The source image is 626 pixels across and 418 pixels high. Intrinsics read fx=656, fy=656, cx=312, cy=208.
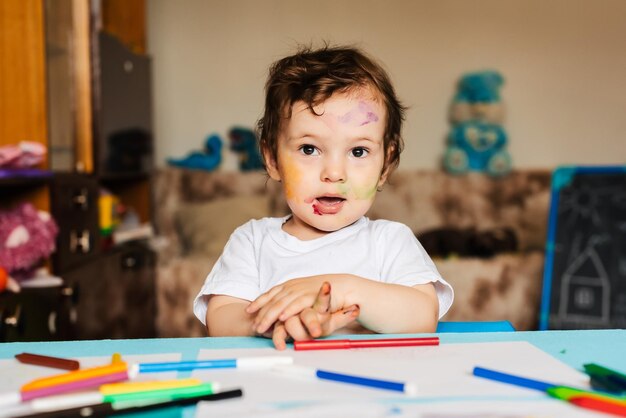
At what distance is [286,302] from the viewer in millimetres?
678

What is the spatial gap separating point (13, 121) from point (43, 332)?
0.56 meters

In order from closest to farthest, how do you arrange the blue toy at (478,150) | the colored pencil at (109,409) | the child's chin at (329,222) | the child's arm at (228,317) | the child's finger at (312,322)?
the colored pencil at (109,409), the child's finger at (312,322), the child's arm at (228,317), the child's chin at (329,222), the blue toy at (478,150)

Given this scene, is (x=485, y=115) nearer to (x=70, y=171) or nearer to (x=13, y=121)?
(x=70, y=171)

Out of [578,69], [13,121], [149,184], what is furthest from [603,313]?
[13,121]

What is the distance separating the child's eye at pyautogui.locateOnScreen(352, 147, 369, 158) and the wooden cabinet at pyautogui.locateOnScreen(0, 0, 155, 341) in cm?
85

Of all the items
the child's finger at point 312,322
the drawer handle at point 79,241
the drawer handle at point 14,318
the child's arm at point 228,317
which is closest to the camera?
the child's finger at point 312,322

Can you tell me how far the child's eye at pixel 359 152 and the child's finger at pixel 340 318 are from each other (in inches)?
9.6

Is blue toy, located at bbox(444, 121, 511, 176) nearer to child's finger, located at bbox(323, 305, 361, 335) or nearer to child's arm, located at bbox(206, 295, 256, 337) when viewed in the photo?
child's arm, located at bbox(206, 295, 256, 337)

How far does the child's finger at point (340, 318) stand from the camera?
671 millimetres

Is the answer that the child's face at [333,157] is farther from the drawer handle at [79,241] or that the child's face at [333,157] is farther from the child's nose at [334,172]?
the drawer handle at [79,241]

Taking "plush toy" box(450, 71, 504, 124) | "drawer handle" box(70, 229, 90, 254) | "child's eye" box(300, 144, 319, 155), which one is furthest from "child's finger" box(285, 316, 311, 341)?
"plush toy" box(450, 71, 504, 124)

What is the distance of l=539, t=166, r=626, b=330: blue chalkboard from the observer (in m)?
2.57

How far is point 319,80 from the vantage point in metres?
0.90

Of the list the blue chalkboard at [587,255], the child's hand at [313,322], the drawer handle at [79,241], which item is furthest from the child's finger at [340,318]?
the blue chalkboard at [587,255]
